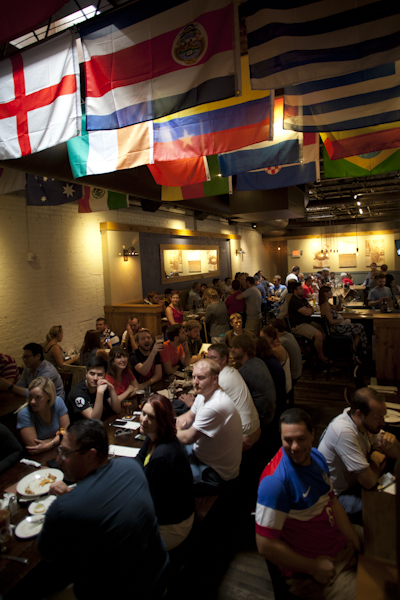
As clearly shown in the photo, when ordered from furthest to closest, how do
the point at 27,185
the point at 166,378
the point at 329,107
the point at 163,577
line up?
the point at 27,185 < the point at 166,378 < the point at 329,107 < the point at 163,577

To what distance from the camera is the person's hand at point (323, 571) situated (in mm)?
1728

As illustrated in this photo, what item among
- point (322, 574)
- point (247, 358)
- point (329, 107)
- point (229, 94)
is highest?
point (329, 107)

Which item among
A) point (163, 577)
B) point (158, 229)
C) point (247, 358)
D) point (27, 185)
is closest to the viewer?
point (163, 577)

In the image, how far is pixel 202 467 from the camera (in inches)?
104

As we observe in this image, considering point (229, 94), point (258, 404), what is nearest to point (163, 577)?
point (258, 404)

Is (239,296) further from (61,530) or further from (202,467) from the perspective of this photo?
(61,530)

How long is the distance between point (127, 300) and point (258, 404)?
603 centimetres

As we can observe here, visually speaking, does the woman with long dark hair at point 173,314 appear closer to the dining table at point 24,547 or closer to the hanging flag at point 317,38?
the dining table at point 24,547

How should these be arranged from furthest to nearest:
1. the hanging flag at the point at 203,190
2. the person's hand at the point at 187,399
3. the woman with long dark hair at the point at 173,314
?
the woman with long dark hair at the point at 173,314
the hanging flag at the point at 203,190
the person's hand at the point at 187,399

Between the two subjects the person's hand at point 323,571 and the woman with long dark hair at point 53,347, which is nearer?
the person's hand at point 323,571

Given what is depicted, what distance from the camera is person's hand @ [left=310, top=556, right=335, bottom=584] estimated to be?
1.73 m

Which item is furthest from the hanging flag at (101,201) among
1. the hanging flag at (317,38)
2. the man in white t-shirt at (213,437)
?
the man in white t-shirt at (213,437)

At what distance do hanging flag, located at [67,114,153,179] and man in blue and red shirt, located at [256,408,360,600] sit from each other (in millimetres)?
3001

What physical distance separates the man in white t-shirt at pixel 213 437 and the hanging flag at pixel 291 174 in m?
3.60
